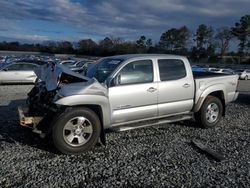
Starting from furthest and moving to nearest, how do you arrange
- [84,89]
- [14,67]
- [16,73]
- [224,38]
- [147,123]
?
[224,38]
[14,67]
[16,73]
[147,123]
[84,89]

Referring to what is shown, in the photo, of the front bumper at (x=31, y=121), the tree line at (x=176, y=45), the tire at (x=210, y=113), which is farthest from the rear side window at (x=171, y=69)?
the tree line at (x=176, y=45)

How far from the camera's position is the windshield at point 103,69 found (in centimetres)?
617

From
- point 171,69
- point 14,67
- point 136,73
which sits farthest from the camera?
point 14,67

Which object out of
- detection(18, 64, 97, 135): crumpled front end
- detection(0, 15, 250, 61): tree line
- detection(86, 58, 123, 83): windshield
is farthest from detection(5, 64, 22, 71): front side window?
detection(0, 15, 250, 61): tree line

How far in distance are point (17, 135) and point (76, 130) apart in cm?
173

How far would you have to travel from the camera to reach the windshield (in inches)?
243

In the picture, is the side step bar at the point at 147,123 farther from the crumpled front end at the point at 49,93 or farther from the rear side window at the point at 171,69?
the crumpled front end at the point at 49,93

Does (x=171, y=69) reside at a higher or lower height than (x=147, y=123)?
higher

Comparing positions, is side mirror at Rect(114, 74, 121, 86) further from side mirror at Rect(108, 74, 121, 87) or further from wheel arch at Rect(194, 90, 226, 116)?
wheel arch at Rect(194, 90, 226, 116)

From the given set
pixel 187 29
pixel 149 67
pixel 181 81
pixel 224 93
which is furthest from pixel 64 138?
pixel 187 29

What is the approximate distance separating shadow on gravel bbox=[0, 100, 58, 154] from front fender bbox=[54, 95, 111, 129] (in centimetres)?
78

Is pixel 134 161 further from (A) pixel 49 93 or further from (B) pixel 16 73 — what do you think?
(B) pixel 16 73

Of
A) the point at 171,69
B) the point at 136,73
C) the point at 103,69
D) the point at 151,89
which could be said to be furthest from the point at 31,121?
the point at 171,69

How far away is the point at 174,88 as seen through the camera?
6656 mm
